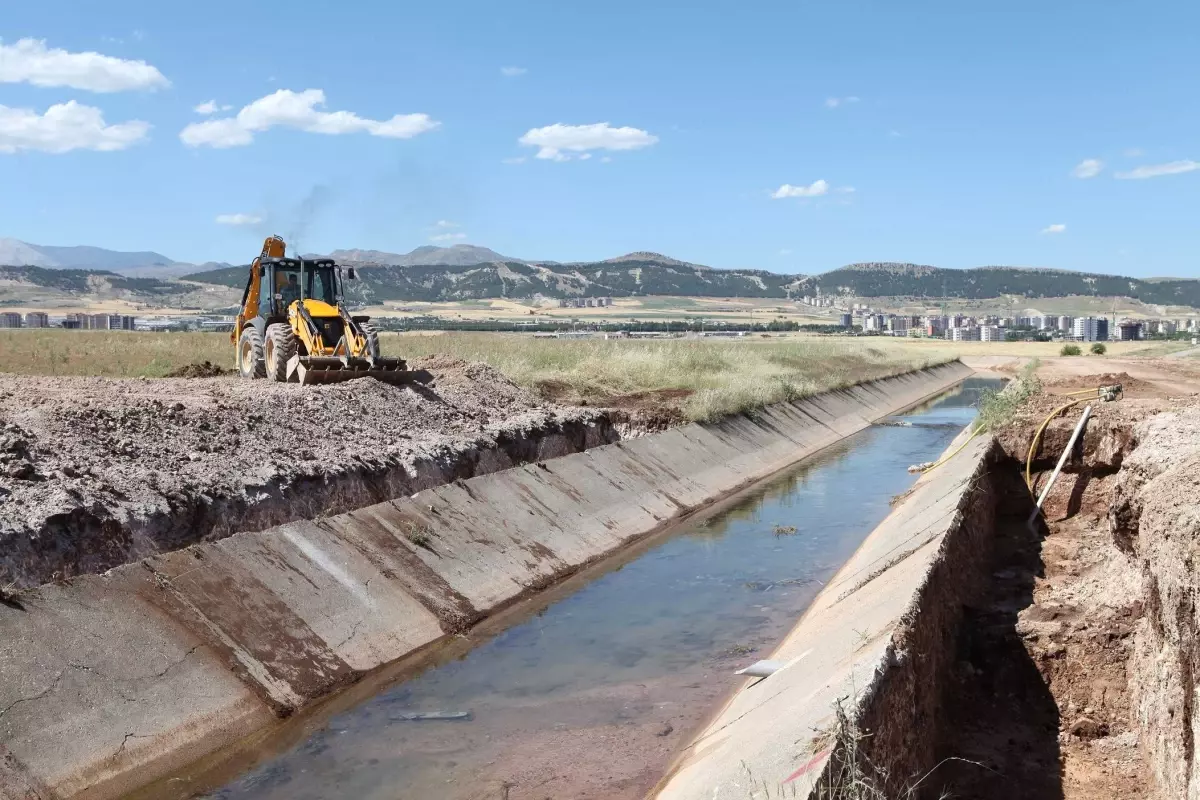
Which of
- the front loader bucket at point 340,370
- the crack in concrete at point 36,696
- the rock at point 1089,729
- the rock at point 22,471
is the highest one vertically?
the front loader bucket at point 340,370

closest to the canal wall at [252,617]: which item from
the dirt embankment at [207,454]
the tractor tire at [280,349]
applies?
the dirt embankment at [207,454]

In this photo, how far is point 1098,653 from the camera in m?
9.38

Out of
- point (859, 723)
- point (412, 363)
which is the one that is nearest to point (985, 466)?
point (859, 723)

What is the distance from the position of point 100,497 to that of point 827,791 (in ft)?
27.7

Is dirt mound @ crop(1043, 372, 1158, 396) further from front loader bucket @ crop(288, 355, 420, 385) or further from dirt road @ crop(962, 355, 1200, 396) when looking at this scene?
front loader bucket @ crop(288, 355, 420, 385)

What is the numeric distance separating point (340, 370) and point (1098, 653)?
1458cm

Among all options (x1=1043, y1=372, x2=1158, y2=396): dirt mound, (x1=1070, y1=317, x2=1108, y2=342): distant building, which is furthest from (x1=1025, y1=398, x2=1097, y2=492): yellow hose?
(x1=1070, y1=317, x2=1108, y2=342): distant building

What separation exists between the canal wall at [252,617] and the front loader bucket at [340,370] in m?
4.09

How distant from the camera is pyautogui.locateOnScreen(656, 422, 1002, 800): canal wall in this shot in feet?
20.6

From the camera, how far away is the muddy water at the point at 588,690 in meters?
8.77

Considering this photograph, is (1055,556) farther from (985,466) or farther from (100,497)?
(100,497)

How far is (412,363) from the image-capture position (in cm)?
2672

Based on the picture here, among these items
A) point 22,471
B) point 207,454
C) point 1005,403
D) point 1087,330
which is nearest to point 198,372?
point 207,454

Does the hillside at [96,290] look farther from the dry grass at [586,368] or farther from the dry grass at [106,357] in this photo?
the dry grass at [586,368]
